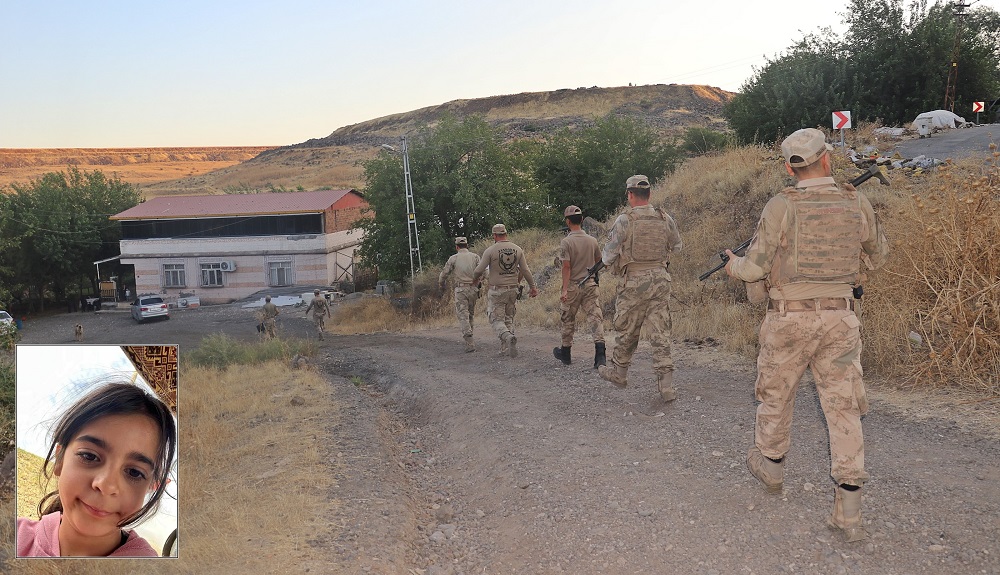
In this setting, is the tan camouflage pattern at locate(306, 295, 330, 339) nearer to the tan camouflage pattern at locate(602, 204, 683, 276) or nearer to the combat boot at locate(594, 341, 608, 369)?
the combat boot at locate(594, 341, 608, 369)

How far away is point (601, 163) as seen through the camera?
98.6ft

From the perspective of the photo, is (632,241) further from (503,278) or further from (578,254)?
(503,278)

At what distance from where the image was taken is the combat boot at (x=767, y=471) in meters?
4.47

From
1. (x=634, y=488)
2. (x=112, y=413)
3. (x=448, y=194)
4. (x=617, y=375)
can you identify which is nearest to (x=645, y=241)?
(x=617, y=375)

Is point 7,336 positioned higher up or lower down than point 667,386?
higher up

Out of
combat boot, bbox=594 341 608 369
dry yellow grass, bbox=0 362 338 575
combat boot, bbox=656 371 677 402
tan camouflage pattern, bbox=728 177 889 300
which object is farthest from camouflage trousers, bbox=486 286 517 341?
tan camouflage pattern, bbox=728 177 889 300

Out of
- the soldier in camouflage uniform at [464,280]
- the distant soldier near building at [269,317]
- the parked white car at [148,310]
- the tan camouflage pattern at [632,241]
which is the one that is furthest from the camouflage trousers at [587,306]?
the parked white car at [148,310]

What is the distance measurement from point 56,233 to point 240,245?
12.4 m

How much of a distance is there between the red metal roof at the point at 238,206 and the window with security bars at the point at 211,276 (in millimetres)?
2894

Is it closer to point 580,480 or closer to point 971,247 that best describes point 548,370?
point 580,480

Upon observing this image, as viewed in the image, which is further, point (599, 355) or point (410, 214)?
point (410, 214)

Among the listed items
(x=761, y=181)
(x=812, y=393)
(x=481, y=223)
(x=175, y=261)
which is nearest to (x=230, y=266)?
(x=175, y=261)

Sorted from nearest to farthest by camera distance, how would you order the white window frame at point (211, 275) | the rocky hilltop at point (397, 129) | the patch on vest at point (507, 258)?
the patch on vest at point (507, 258)
the white window frame at point (211, 275)
the rocky hilltop at point (397, 129)

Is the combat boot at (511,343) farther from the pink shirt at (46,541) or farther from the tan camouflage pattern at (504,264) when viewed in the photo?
the pink shirt at (46,541)
